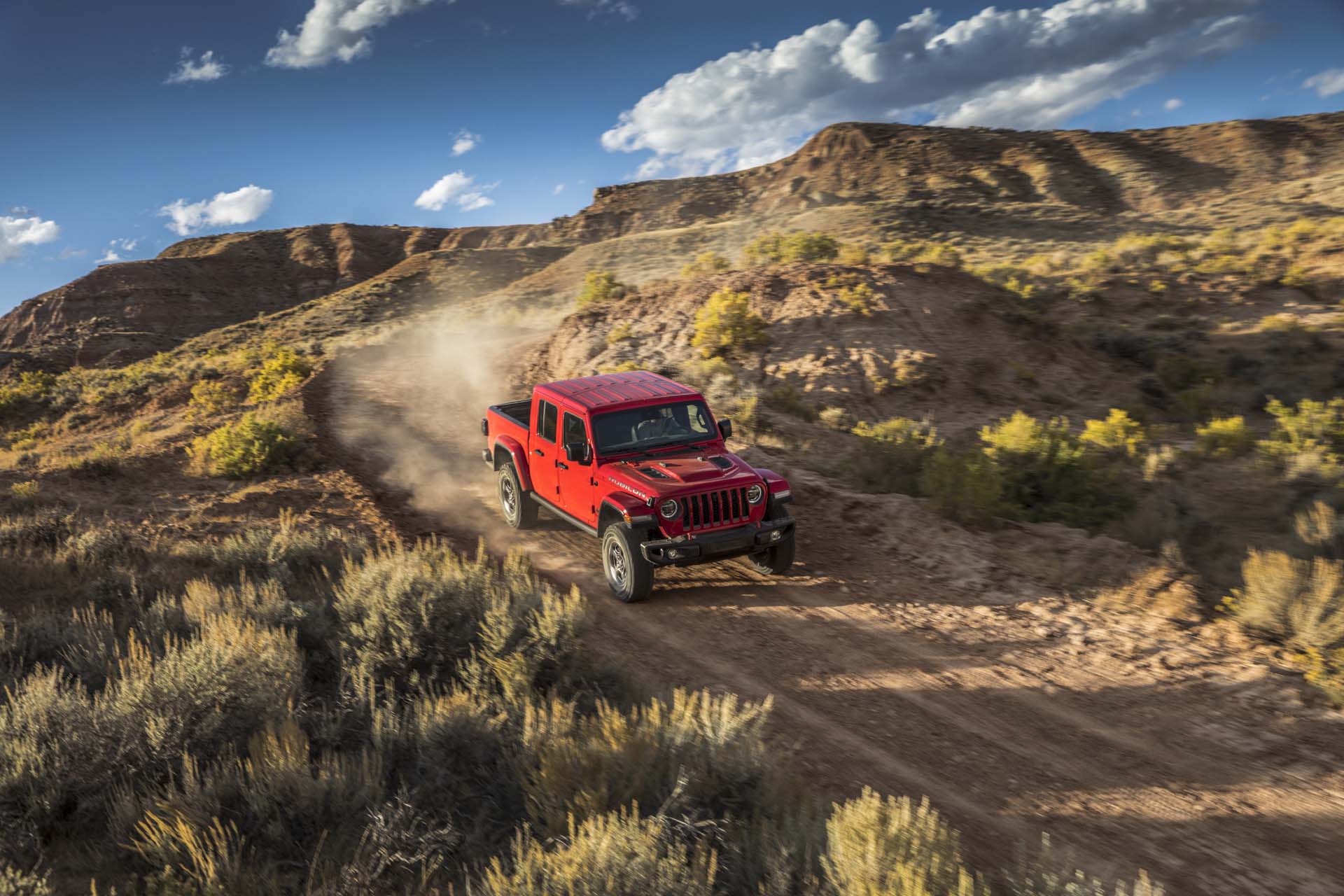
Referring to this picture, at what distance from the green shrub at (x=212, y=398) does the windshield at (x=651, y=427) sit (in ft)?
43.7

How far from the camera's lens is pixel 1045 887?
348 centimetres

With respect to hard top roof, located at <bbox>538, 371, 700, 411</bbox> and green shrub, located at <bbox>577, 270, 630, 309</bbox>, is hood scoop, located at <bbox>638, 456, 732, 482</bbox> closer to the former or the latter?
hard top roof, located at <bbox>538, 371, 700, 411</bbox>

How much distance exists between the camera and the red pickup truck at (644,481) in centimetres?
772

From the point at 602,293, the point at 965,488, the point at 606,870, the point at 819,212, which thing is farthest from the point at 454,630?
the point at 819,212

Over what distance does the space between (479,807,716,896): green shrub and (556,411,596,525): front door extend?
5.30 m

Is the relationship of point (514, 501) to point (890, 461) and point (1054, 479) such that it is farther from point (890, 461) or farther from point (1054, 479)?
point (1054, 479)

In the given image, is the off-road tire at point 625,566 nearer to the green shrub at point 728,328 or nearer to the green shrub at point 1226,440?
the green shrub at point 1226,440

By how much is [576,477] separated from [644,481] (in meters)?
1.29

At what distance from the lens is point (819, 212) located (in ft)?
150

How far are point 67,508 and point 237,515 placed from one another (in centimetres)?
227

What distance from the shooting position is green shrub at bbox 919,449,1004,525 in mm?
9562

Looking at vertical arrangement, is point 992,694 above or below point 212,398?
below

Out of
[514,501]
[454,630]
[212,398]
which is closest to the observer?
[454,630]

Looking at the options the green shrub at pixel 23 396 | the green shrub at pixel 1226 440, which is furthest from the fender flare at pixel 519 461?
the green shrub at pixel 23 396
